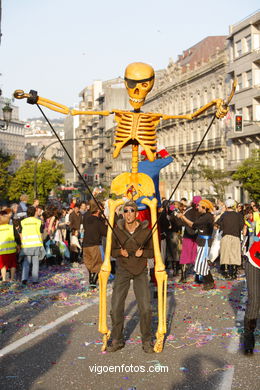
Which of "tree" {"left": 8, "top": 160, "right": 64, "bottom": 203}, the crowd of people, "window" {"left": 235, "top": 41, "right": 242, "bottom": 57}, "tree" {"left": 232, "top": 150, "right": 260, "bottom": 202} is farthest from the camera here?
"tree" {"left": 8, "top": 160, "right": 64, "bottom": 203}

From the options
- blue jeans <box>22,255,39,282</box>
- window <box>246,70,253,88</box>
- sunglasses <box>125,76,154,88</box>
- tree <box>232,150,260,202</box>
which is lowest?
blue jeans <box>22,255,39,282</box>

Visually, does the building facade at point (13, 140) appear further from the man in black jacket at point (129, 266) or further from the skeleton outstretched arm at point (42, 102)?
the man in black jacket at point (129, 266)

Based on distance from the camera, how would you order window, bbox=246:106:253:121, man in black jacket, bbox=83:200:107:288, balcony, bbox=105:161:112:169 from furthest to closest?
balcony, bbox=105:161:112:169 → window, bbox=246:106:253:121 → man in black jacket, bbox=83:200:107:288

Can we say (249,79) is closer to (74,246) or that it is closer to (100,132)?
(74,246)

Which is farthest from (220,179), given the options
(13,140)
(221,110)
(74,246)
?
(13,140)

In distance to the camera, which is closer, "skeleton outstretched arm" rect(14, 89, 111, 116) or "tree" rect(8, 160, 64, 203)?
"skeleton outstretched arm" rect(14, 89, 111, 116)

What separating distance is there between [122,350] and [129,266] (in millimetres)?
941

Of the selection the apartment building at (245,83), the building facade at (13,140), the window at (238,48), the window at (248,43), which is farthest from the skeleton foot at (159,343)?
the building facade at (13,140)

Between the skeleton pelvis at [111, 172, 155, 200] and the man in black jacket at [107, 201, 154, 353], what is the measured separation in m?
0.71

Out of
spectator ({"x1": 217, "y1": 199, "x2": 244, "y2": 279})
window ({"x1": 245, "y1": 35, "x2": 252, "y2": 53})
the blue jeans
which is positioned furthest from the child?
window ({"x1": 245, "y1": 35, "x2": 252, "y2": 53})

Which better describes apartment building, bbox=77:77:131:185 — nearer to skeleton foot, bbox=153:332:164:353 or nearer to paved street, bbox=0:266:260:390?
paved street, bbox=0:266:260:390

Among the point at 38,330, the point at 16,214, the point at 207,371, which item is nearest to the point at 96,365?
the point at 207,371

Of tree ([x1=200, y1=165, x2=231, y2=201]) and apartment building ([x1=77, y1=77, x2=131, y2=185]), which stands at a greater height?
apartment building ([x1=77, y1=77, x2=131, y2=185])

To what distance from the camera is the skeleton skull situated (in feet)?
28.9
